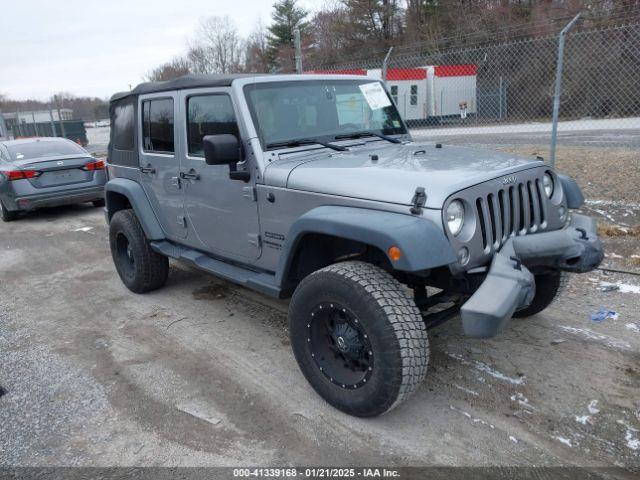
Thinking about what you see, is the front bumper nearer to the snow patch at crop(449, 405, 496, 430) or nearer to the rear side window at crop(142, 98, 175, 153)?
the snow patch at crop(449, 405, 496, 430)

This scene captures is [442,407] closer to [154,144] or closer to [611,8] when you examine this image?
[154,144]

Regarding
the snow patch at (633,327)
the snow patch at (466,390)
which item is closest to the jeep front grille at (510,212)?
the snow patch at (466,390)

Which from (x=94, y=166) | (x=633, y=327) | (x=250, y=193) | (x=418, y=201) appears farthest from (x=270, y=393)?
(x=94, y=166)

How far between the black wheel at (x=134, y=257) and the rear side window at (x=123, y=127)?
67 cm

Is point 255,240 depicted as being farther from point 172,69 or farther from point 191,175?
point 172,69

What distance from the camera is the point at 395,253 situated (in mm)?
2492

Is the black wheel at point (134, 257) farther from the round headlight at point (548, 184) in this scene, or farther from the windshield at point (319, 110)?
the round headlight at point (548, 184)

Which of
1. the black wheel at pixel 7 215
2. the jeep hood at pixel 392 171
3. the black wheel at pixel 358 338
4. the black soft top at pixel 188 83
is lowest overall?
the black wheel at pixel 7 215

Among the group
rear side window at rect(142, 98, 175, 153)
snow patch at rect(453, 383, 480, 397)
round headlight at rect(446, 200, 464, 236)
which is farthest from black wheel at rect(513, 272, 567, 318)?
rear side window at rect(142, 98, 175, 153)

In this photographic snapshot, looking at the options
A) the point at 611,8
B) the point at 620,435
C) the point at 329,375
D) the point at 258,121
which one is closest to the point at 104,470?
the point at 329,375

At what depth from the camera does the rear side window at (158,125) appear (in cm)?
432

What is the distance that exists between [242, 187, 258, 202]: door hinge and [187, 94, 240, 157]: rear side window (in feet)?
1.23

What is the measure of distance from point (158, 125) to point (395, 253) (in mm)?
2872

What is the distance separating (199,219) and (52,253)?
3.86 metres
